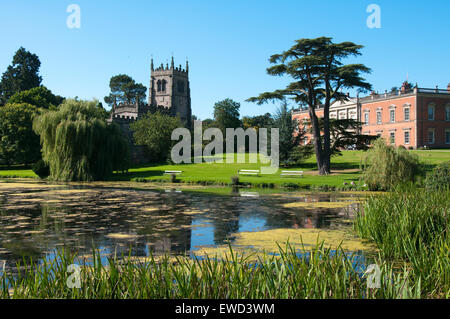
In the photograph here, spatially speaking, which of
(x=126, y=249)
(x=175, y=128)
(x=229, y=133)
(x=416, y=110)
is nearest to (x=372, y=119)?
(x=416, y=110)

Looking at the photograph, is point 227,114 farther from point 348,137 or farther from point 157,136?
point 348,137

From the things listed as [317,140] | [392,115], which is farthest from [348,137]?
[392,115]

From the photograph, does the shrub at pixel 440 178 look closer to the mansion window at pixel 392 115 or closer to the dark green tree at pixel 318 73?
the dark green tree at pixel 318 73

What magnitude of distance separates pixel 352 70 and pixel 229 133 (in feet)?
140

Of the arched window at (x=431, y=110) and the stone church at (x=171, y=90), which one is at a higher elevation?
the stone church at (x=171, y=90)

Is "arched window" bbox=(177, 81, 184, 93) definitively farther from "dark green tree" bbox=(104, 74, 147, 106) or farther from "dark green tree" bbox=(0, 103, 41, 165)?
"dark green tree" bbox=(0, 103, 41, 165)

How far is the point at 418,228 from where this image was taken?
27.3ft

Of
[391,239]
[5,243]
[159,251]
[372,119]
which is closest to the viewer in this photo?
[391,239]

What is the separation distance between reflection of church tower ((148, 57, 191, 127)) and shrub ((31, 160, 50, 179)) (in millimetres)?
55379

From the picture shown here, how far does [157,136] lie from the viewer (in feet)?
178

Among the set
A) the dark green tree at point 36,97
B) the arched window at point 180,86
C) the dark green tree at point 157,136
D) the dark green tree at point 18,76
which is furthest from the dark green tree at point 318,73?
the arched window at point 180,86

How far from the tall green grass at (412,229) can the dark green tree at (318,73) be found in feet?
63.2

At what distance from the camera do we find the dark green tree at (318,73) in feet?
95.1
